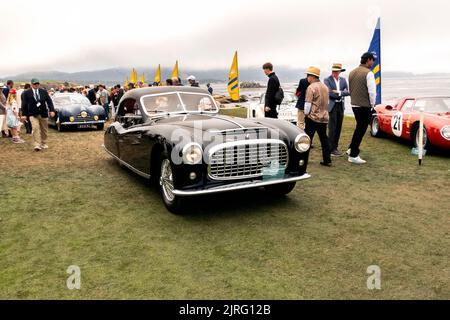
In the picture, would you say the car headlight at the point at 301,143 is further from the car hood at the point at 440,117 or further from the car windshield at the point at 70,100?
the car windshield at the point at 70,100

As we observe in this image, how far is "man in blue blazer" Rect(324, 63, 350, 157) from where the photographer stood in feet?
26.7

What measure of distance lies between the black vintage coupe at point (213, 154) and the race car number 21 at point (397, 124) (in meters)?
5.36

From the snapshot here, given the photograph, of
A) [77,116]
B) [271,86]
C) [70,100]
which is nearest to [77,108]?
[77,116]

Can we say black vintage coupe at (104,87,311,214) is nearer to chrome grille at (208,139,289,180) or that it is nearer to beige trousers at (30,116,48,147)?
chrome grille at (208,139,289,180)

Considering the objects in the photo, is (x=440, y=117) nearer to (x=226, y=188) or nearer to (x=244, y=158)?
(x=244, y=158)

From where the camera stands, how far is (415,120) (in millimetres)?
8664

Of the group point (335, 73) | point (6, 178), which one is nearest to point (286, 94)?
point (335, 73)

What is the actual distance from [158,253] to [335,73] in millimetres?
6108

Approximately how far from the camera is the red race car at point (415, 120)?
784 centimetres

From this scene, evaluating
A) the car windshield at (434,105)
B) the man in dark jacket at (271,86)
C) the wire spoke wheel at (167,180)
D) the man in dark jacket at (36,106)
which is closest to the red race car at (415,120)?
the car windshield at (434,105)

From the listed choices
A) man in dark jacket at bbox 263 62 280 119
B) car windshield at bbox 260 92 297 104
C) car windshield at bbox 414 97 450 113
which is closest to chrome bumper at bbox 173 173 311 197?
man in dark jacket at bbox 263 62 280 119

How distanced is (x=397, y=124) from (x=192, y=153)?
7029 millimetres

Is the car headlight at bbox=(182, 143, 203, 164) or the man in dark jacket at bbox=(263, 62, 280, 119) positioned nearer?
the car headlight at bbox=(182, 143, 203, 164)

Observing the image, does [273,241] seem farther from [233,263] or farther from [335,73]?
[335,73]
